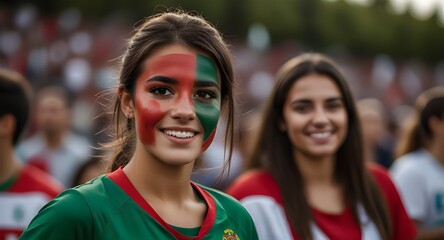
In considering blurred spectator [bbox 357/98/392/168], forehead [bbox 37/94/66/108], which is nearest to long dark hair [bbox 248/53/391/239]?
blurred spectator [bbox 357/98/392/168]

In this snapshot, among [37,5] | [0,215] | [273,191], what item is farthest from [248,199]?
[37,5]

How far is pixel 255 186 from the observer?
198 inches

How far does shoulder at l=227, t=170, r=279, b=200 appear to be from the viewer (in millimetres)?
5016

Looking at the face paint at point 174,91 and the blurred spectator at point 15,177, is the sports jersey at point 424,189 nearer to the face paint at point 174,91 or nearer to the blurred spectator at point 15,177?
the blurred spectator at point 15,177

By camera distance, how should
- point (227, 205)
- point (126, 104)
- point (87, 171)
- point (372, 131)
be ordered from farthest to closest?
point (372, 131), point (87, 171), point (227, 205), point (126, 104)

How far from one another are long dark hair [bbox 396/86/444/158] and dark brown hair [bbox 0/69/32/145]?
3214 millimetres

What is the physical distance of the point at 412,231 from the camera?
209 inches

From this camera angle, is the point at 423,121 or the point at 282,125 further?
the point at 423,121

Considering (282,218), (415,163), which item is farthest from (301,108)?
(415,163)

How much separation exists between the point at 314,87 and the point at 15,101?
6.51 ft

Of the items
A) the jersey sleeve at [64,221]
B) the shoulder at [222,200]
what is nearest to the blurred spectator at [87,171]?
the shoulder at [222,200]

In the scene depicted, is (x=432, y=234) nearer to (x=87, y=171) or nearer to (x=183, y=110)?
(x=87, y=171)

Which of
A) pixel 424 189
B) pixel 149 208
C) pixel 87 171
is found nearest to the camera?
pixel 149 208

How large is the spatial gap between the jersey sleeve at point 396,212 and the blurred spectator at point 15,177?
2.10 metres
